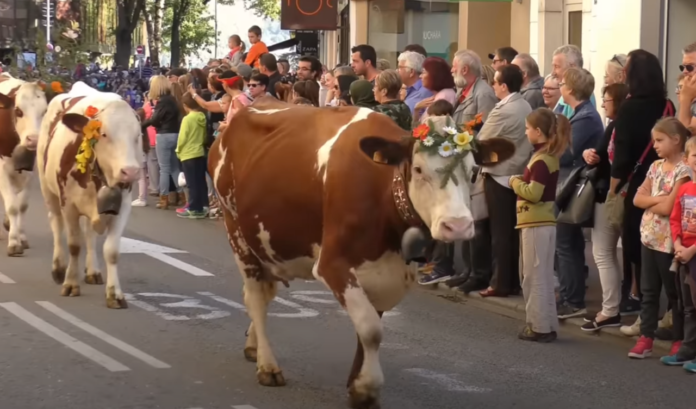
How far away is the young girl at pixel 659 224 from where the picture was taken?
9.05 m

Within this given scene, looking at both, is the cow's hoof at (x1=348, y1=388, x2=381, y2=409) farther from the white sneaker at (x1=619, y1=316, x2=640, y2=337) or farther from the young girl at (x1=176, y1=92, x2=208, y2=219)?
the young girl at (x1=176, y1=92, x2=208, y2=219)

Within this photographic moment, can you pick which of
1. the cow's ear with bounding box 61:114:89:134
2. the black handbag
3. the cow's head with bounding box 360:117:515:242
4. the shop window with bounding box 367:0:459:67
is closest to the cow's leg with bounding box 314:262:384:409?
the cow's head with bounding box 360:117:515:242

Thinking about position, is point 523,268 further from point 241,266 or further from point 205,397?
point 205,397

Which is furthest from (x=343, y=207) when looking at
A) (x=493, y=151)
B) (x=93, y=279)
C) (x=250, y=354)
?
(x=93, y=279)

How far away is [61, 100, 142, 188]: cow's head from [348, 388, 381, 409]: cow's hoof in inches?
150

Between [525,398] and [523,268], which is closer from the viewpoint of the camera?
[525,398]

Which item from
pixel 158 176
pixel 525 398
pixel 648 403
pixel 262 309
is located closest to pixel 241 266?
pixel 262 309

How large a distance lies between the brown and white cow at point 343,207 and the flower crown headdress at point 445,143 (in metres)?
0.04

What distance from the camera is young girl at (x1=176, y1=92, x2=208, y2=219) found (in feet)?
57.5

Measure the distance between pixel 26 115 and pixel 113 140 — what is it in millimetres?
3013

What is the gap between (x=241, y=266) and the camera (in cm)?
837

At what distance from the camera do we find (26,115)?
1296cm

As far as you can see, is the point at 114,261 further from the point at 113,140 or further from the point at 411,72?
the point at 411,72

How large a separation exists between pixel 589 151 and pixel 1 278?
5781 millimetres
